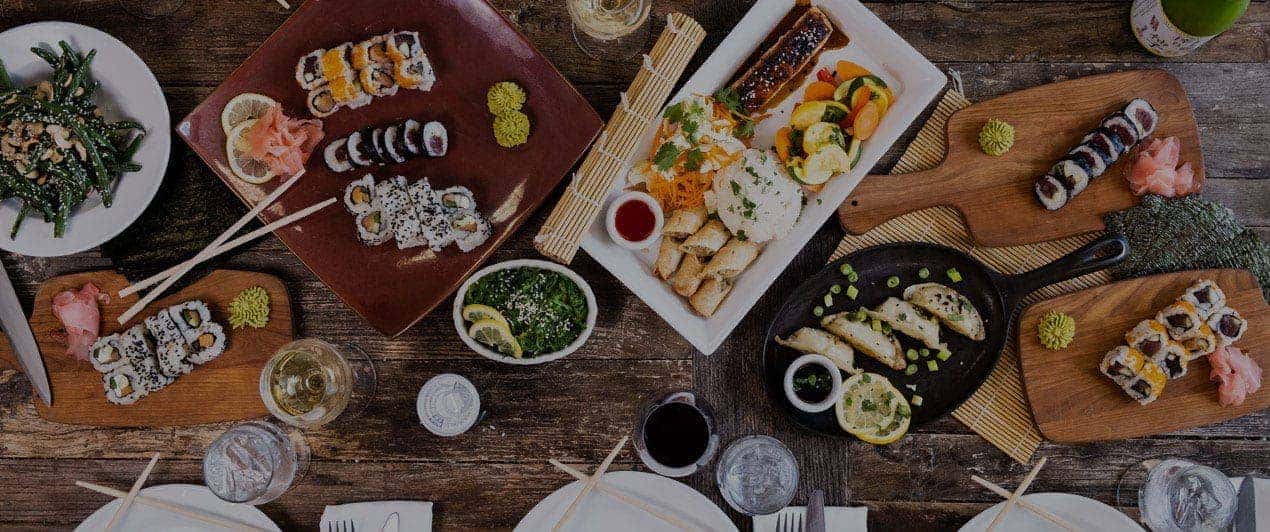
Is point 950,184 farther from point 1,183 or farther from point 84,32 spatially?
point 1,183

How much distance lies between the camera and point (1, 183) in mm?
2906

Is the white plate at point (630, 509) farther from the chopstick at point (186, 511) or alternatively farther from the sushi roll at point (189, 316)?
the sushi roll at point (189, 316)

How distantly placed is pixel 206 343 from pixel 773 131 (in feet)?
8.74

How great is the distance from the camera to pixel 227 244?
297 centimetres

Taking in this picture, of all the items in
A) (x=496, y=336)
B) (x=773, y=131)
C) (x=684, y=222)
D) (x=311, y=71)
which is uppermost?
(x=311, y=71)

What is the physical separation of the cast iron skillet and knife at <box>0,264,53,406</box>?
3.20m

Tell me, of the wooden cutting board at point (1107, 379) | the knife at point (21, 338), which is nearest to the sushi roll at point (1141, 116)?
the wooden cutting board at point (1107, 379)

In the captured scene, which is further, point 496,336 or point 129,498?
point 129,498

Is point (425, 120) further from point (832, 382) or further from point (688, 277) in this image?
point (832, 382)

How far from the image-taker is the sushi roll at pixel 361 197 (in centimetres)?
304

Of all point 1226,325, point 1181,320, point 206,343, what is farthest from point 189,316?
point 1226,325

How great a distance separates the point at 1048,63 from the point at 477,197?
2.66 meters

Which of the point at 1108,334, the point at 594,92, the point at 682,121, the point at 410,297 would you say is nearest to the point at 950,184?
the point at 1108,334

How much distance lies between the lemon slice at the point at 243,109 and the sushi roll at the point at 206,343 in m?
0.85
